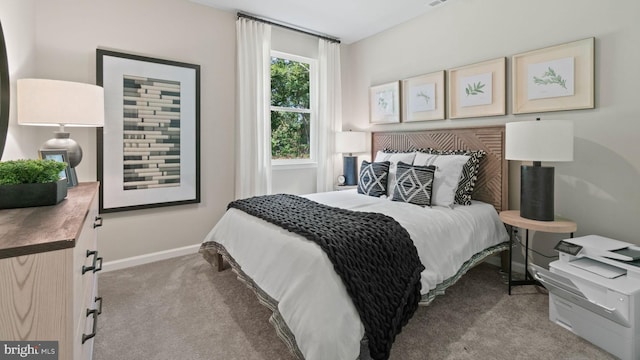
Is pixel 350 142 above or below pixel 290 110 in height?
below

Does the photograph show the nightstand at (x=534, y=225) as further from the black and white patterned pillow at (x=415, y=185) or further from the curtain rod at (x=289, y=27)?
the curtain rod at (x=289, y=27)

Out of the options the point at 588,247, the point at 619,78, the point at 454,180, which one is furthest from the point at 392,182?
the point at 619,78

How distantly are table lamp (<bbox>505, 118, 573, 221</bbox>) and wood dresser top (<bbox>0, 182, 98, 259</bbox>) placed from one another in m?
2.68

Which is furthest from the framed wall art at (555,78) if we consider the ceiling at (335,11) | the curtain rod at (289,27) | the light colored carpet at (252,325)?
the curtain rod at (289,27)

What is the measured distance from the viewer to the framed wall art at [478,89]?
296cm

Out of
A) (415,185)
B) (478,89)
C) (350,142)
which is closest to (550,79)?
(478,89)

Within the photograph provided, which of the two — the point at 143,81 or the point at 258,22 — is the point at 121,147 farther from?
the point at 258,22

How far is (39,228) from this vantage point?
92 centimetres

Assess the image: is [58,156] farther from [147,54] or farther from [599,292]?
[599,292]

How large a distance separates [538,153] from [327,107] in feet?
8.89

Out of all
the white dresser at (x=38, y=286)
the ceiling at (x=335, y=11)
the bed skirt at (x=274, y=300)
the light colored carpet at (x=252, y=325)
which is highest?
the ceiling at (x=335, y=11)

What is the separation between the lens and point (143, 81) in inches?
119

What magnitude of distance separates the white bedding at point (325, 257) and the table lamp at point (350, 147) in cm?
116

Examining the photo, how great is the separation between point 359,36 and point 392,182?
2.30 m
